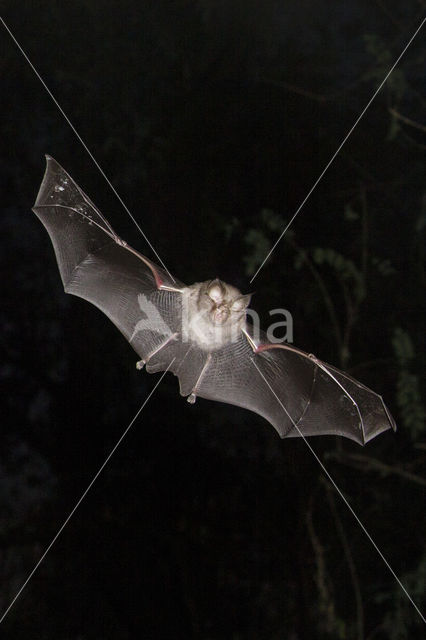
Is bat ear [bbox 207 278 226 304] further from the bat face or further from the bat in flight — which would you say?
the bat in flight

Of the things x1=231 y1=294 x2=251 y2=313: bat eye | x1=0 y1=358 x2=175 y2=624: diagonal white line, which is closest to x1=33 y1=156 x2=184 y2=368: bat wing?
x1=0 y1=358 x2=175 y2=624: diagonal white line

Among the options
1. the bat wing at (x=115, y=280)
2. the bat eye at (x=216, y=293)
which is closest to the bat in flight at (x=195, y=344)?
the bat wing at (x=115, y=280)

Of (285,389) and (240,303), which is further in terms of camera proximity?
(285,389)

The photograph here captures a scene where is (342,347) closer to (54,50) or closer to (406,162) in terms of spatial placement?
(406,162)

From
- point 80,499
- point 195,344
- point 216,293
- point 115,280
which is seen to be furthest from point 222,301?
point 80,499

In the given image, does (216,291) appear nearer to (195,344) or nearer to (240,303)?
(240,303)

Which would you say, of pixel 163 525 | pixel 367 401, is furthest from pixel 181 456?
pixel 367 401

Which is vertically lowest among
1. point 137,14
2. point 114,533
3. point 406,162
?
Result: point 114,533
